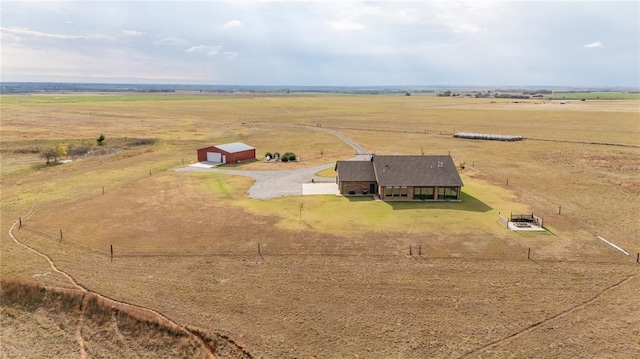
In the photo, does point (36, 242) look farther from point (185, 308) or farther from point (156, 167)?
point (156, 167)

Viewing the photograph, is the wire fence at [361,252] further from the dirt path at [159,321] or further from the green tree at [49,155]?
the green tree at [49,155]

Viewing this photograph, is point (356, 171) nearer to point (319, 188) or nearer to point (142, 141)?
point (319, 188)

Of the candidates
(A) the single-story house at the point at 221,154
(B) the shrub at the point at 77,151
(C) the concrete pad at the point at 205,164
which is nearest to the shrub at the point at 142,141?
(B) the shrub at the point at 77,151

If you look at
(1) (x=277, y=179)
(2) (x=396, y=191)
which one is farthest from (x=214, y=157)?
(2) (x=396, y=191)

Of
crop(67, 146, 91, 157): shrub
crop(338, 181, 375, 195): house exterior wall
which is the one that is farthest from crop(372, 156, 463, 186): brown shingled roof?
crop(67, 146, 91, 157): shrub

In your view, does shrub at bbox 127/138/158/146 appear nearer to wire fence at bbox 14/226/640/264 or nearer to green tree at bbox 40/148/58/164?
green tree at bbox 40/148/58/164

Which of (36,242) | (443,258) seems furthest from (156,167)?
(443,258)
